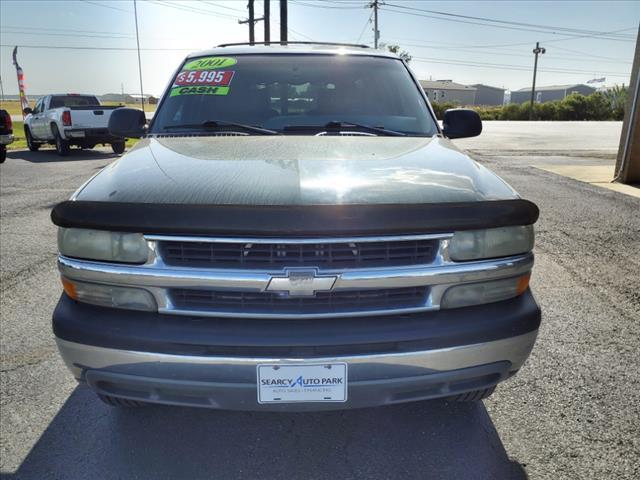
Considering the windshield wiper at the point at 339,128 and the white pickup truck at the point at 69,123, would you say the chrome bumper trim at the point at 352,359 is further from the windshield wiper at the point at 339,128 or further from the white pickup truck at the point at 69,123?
the white pickup truck at the point at 69,123

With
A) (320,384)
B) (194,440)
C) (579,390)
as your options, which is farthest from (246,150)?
(579,390)

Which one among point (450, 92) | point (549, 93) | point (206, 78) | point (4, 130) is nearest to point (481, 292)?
point (206, 78)

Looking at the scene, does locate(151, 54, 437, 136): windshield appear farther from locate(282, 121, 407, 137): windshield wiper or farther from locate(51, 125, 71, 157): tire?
locate(51, 125, 71, 157): tire

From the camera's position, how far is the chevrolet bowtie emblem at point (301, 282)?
1784 mm

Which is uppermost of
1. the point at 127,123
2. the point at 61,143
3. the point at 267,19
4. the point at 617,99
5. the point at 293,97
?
the point at 267,19

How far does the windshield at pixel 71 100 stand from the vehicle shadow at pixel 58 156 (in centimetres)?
154

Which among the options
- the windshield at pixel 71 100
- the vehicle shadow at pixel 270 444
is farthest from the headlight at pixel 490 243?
the windshield at pixel 71 100

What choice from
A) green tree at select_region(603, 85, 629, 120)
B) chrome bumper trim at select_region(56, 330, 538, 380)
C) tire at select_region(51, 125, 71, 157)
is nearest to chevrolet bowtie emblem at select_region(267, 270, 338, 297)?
chrome bumper trim at select_region(56, 330, 538, 380)

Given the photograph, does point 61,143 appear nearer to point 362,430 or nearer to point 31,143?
point 31,143

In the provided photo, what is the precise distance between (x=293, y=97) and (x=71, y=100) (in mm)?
16131

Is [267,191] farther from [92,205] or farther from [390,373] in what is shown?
[390,373]

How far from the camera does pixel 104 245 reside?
188cm

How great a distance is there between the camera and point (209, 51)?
369cm

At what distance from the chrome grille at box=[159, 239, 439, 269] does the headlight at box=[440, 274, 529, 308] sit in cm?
16
